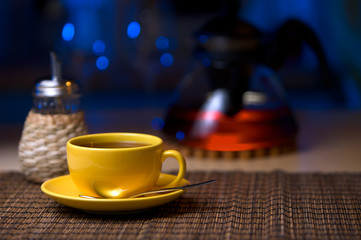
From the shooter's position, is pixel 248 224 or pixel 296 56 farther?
pixel 296 56

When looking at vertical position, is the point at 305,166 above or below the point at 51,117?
below

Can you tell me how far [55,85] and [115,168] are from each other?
0.68 feet

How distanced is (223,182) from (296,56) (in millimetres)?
265

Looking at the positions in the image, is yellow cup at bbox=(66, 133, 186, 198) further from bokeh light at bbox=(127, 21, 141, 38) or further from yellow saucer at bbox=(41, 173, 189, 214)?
bokeh light at bbox=(127, 21, 141, 38)

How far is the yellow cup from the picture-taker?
1.65 ft

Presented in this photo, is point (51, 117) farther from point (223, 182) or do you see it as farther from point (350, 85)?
point (350, 85)

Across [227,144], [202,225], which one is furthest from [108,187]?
[227,144]

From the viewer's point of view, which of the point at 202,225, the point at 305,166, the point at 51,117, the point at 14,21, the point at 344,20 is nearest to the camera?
the point at 202,225

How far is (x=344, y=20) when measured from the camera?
4.66ft

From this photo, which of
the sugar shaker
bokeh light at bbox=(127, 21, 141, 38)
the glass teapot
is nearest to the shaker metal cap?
the sugar shaker

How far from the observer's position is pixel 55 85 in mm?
661

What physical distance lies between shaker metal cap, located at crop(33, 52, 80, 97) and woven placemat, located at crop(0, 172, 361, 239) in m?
0.12

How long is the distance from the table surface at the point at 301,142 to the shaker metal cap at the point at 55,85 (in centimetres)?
19

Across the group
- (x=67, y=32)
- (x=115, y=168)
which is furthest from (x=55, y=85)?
(x=67, y=32)
